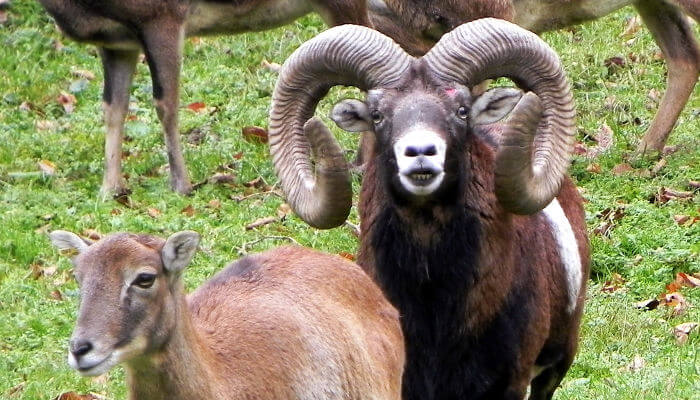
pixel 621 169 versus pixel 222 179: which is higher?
pixel 621 169

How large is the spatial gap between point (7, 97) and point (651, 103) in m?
5.67

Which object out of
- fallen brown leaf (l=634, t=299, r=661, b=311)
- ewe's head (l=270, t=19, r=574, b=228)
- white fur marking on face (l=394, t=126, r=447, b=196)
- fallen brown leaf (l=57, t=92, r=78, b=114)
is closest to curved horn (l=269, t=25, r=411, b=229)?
ewe's head (l=270, t=19, r=574, b=228)

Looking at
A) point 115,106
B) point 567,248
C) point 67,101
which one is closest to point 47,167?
point 115,106

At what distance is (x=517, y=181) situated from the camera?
7266 mm

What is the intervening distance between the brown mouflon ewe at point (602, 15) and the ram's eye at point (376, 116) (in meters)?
3.70

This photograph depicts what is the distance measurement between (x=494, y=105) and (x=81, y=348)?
2814 millimetres

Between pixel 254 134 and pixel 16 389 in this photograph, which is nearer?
pixel 16 389

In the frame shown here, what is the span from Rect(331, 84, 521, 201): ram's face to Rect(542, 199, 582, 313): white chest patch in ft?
2.40

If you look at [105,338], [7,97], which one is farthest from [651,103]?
[105,338]

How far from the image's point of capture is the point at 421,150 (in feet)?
22.9

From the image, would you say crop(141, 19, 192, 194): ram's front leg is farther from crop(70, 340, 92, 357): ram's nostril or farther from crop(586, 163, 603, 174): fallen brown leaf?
crop(70, 340, 92, 357): ram's nostril

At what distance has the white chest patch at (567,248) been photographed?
26.2 ft

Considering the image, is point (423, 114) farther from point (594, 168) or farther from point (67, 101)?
point (67, 101)

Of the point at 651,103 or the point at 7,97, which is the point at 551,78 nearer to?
the point at 651,103
